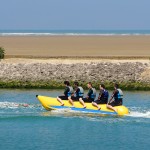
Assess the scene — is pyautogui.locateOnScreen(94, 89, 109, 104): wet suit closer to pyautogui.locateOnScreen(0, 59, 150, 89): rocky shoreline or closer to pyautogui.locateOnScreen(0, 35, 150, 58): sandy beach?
pyautogui.locateOnScreen(0, 59, 150, 89): rocky shoreline

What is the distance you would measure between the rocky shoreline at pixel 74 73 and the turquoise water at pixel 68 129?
7508mm

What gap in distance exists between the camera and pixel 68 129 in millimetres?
26656

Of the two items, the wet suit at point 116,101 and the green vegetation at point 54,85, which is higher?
the wet suit at point 116,101

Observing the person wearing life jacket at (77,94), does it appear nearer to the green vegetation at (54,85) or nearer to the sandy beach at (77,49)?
the green vegetation at (54,85)

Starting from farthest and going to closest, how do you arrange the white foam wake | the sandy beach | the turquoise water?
the sandy beach
the white foam wake
the turquoise water

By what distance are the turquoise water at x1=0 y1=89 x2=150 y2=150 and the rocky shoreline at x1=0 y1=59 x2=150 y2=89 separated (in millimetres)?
7508

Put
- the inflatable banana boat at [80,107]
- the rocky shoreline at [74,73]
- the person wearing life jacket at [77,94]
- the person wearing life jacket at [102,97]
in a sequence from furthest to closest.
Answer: the rocky shoreline at [74,73] → the person wearing life jacket at [77,94] → the person wearing life jacket at [102,97] → the inflatable banana boat at [80,107]

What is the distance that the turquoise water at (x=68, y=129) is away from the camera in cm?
2386

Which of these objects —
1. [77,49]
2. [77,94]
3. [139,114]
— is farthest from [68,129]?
[77,49]

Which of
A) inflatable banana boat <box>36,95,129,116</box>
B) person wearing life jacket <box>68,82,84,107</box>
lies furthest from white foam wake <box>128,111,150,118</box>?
person wearing life jacket <box>68,82,84,107</box>

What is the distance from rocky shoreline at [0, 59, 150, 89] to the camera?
40750 mm

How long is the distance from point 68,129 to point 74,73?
15617mm

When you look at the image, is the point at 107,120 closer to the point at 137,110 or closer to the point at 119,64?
the point at 137,110

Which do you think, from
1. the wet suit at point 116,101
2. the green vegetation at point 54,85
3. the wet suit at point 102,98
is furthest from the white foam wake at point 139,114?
the green vegetation at point 54,85
